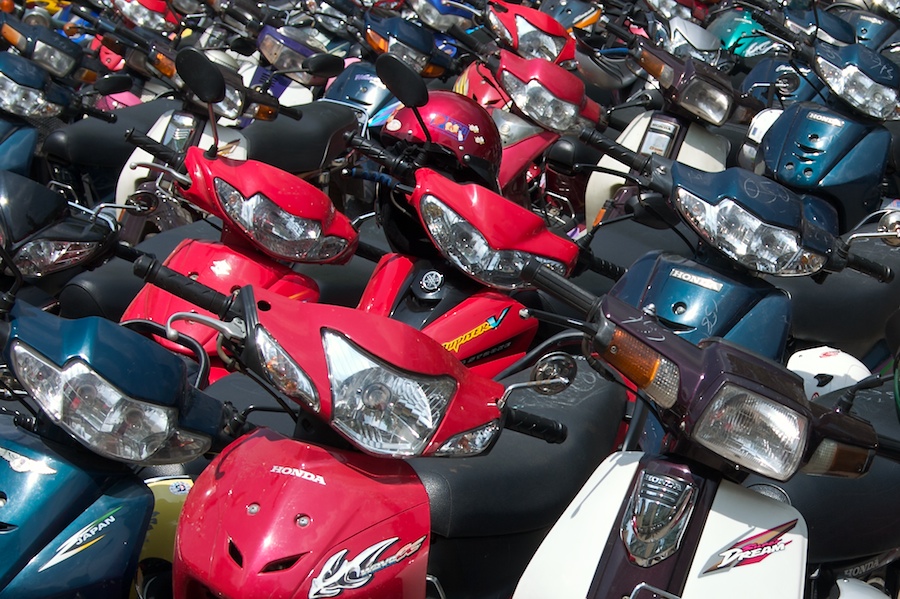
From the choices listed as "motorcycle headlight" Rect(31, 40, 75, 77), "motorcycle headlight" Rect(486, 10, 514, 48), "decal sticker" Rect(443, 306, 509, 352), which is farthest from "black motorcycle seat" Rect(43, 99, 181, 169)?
"decal sticker" Rect(443, 306, 509, 352)

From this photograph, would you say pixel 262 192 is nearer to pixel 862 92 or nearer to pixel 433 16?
pixel 862 92

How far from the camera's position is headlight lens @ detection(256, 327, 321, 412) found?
1.85m

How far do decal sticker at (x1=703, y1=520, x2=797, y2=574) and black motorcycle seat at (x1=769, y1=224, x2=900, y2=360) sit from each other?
6.51 ft

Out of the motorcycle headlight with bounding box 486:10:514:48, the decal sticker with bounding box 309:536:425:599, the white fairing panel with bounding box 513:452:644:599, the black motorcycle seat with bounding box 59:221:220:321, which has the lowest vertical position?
the black motorcycle seat with bounding box 59:221:220:321

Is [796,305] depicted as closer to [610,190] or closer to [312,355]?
[610,190]

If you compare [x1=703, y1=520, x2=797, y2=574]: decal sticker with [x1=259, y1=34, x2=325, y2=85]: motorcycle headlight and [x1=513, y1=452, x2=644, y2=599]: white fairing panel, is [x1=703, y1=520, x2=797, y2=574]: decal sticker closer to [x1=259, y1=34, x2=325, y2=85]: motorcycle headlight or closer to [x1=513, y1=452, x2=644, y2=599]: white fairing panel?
[x1=513, y1=452, x2=644, y2=599]: white fairing panel

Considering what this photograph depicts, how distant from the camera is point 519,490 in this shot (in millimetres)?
2373

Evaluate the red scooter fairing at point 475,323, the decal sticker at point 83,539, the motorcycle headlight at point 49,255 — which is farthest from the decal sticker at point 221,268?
the decal sticker at point 83,539

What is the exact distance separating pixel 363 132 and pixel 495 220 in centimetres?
247

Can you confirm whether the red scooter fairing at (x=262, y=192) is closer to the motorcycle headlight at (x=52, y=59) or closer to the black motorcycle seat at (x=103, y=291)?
the black motorcycle seat at (x=103, y=291)

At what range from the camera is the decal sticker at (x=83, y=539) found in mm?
2025

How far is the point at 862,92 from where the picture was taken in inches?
159

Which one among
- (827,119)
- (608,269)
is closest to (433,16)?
(827,119)

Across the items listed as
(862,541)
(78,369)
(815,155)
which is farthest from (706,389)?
(815,155)
